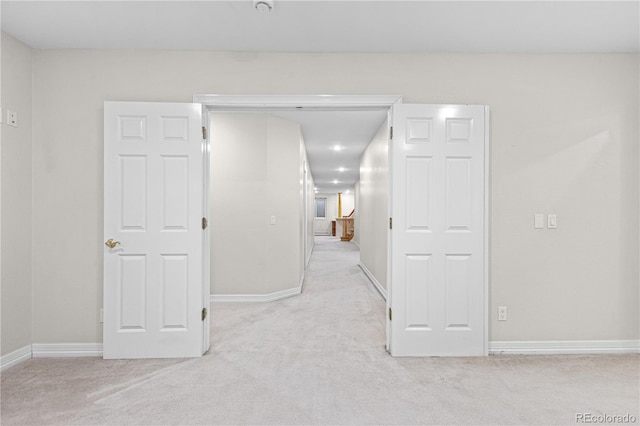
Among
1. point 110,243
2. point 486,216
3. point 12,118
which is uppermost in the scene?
point 12,118

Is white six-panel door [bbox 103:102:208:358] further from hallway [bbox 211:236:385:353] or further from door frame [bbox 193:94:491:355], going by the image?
hallway [bbox 211:236:385:353]

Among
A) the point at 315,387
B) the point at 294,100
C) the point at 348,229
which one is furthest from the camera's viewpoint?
the point at 348,229

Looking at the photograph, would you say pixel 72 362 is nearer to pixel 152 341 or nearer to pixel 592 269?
pixel 152 341

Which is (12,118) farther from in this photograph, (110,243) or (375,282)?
(375,282)

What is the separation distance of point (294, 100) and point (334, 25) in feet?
2.11

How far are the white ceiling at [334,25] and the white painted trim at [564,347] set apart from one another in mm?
2452

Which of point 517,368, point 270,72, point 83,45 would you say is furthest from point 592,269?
point 83,45

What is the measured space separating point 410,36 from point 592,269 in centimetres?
247

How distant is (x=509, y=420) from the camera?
1.83 metres

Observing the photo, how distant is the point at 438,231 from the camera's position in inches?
104

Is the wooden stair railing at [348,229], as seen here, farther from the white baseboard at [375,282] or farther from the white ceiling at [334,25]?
the white ceiling at [334,25]

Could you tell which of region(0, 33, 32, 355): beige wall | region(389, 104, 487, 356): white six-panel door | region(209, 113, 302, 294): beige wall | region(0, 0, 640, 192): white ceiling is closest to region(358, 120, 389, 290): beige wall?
region(209, 113, 302, 294): beige wall

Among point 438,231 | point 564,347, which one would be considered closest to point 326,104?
point 438,231

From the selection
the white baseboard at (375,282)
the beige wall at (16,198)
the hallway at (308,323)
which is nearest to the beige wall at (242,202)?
the hallway at (308,323)
